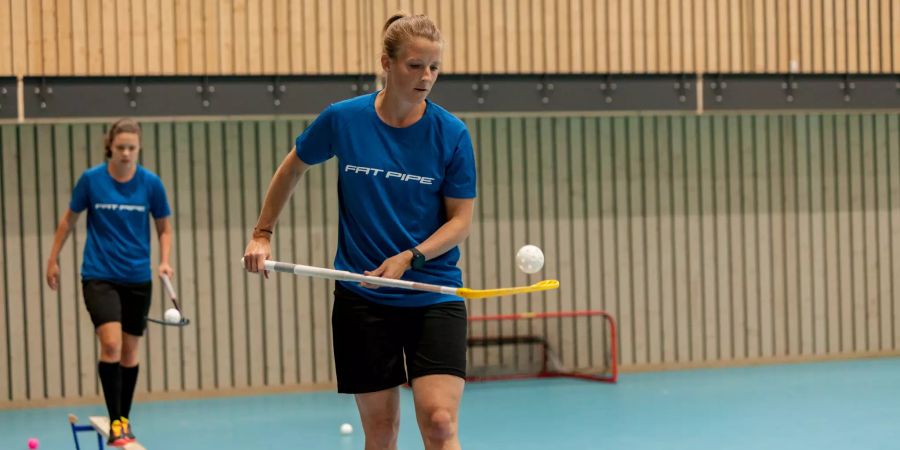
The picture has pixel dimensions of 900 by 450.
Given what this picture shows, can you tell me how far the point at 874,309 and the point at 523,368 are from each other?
13.1 ft

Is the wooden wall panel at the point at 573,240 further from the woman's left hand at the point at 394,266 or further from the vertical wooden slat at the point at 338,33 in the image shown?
the woman's left hand at the point at 394,266

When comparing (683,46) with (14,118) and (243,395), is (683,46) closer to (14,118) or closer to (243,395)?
(243,395)

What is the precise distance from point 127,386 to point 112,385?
0.56 ft

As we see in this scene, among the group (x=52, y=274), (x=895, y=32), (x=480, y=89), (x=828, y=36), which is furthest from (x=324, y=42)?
(x=895, y=32)

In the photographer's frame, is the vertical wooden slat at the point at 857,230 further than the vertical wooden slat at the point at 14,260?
Yes

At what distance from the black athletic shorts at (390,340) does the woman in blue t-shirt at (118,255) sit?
3542 mm

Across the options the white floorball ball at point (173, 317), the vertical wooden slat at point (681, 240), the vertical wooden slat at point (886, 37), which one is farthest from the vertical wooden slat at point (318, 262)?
the vertical wooden slat at point (886, 37)

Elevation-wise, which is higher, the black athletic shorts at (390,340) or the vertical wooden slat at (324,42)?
the vertical wooden slat at (324,42)

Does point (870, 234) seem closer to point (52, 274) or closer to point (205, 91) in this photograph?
point (205, 91)

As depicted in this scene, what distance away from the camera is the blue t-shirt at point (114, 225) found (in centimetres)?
716

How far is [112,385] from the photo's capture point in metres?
7.21

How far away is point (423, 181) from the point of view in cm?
389

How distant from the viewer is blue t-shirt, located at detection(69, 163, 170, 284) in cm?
716

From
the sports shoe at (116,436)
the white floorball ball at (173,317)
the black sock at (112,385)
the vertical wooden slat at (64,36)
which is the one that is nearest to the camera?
the sports shoe at (116,436)
